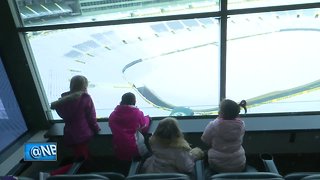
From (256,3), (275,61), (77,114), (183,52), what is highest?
(256,3)

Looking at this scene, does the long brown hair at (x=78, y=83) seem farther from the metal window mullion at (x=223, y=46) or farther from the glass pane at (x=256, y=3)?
the glass pane at (x=256, y=3)

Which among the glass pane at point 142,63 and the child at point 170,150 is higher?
the glass pane at point 142,63

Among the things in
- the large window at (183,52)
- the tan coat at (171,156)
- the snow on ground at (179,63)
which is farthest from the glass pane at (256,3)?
the tan coat at (171,156)

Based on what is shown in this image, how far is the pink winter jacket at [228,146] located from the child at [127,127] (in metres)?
0.64

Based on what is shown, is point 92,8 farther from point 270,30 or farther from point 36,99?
point 270,30

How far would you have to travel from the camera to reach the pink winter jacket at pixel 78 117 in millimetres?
2873

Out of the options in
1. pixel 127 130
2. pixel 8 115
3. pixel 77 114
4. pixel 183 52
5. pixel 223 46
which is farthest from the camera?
pixel 8 115

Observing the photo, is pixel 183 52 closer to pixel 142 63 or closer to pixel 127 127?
pixel 142 63

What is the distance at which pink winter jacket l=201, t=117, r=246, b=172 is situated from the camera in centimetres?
245

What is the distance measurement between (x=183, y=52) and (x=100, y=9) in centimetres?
85

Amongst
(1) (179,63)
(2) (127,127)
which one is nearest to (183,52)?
(1) (179,63)

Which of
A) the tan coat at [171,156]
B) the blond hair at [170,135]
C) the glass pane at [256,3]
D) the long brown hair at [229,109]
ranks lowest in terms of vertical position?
the tan coat at [171,156]

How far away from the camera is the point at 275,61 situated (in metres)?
3.13

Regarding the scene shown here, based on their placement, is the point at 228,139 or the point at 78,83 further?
the point at 78,83
